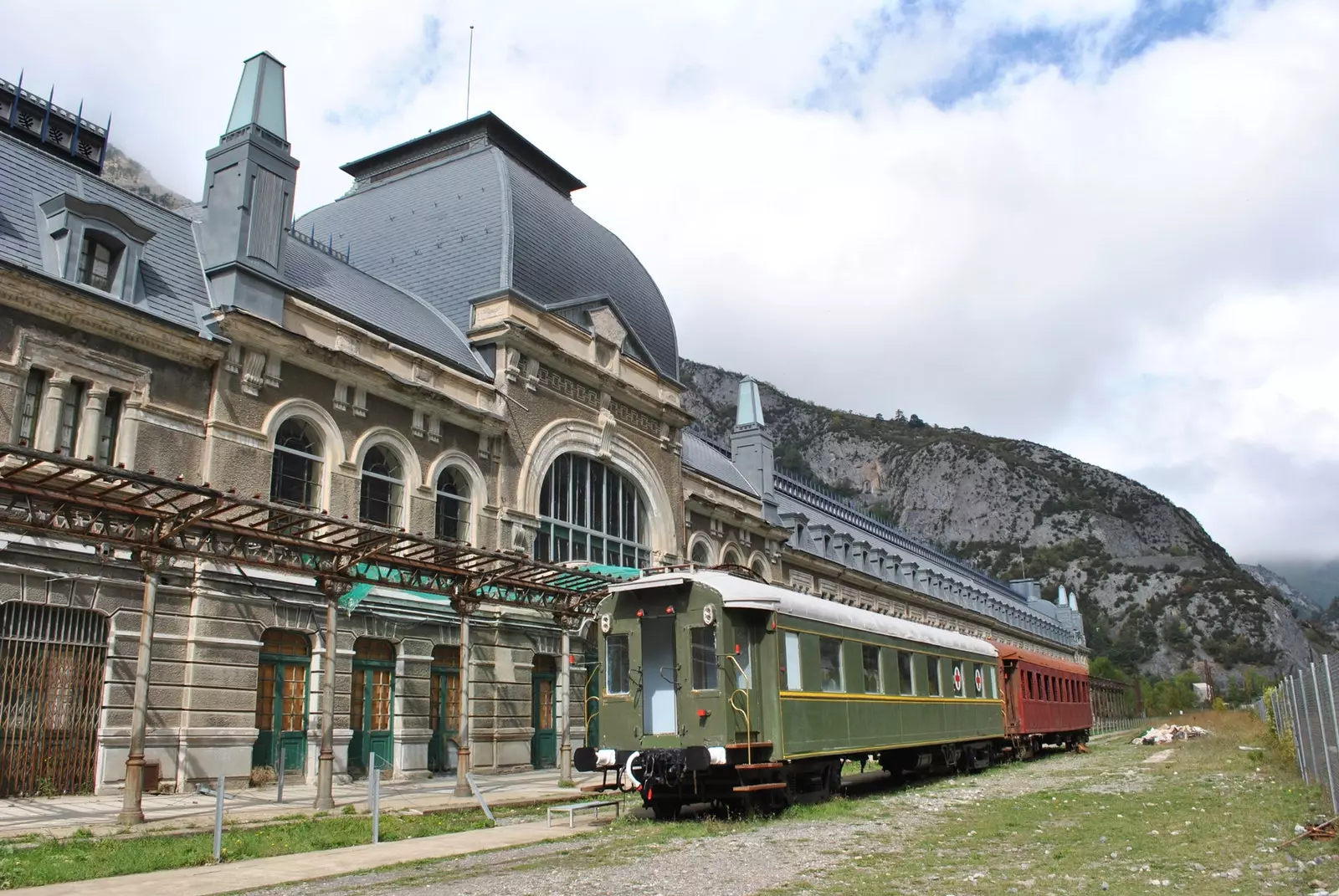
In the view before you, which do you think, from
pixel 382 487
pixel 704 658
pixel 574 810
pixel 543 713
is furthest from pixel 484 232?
pixel 574 810

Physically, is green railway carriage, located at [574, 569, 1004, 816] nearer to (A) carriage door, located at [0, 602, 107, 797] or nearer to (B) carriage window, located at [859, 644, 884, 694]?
(B) carriage window, located at [859, 644, 884, 694]

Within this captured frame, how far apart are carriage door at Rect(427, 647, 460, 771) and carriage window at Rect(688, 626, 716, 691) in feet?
33.9

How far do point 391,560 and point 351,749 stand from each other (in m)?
6.33

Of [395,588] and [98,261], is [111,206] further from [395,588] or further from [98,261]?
[395,588]

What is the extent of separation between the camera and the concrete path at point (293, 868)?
980 centimetres

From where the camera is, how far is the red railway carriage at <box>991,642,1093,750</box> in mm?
26984

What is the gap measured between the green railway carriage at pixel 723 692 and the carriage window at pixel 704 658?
0.01 m

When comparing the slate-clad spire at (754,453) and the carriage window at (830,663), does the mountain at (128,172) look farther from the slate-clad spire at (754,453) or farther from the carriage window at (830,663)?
the carriage window at (830,663)

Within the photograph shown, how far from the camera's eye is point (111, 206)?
61.1 ft

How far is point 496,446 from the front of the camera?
25.8 m

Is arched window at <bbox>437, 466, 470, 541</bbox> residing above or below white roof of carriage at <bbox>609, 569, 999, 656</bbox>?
above

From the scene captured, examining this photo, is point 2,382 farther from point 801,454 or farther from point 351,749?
point 801,454

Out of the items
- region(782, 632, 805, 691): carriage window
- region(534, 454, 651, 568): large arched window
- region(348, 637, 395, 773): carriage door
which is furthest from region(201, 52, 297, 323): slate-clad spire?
region(782, 632, 805, 691): carriage window

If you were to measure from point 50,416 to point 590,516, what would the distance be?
47.4 feet
